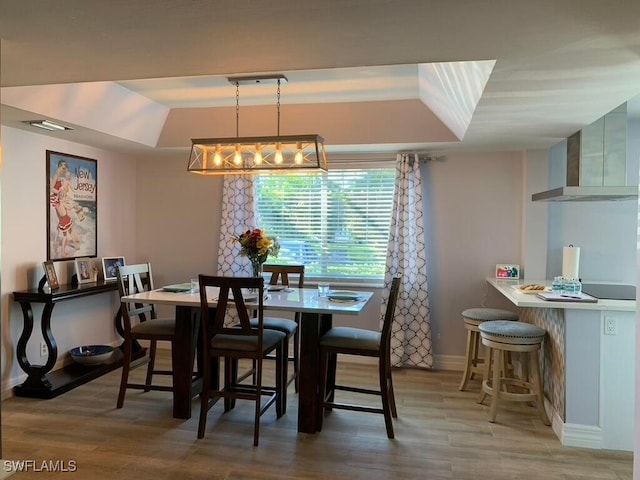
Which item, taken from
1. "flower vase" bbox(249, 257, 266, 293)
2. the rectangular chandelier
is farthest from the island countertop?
Answer: "flower vase" bbox(249, 257, 266, 293)

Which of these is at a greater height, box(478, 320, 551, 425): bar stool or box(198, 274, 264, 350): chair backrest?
box(198, 274, 264, 350): chair backrest

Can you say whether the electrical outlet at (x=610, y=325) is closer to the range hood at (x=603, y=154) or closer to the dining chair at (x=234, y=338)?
the range hood at (x=603, y=154)

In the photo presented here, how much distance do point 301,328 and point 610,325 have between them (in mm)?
2029

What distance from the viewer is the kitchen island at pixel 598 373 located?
3059mm

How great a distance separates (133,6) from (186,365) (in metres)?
2.52

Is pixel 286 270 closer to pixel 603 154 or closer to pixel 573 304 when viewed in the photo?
pixel 573 304

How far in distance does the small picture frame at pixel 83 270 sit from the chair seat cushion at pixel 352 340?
255 centimetres

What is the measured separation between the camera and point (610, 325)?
307 centimetres

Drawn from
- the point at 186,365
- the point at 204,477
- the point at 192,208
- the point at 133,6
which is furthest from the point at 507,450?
the point at 192,208

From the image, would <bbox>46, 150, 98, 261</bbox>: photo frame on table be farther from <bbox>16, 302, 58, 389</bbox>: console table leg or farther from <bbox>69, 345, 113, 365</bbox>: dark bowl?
<bbox>69, 345, 113, 365</bbox>: dark bowl

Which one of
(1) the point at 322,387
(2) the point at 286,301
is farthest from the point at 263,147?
(1) the point at 322,387

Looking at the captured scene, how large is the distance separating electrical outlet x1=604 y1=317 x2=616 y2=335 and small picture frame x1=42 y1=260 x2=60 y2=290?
424 centimetres

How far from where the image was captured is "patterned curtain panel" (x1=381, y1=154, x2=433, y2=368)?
4.69 meters

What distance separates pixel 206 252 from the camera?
5.33m
